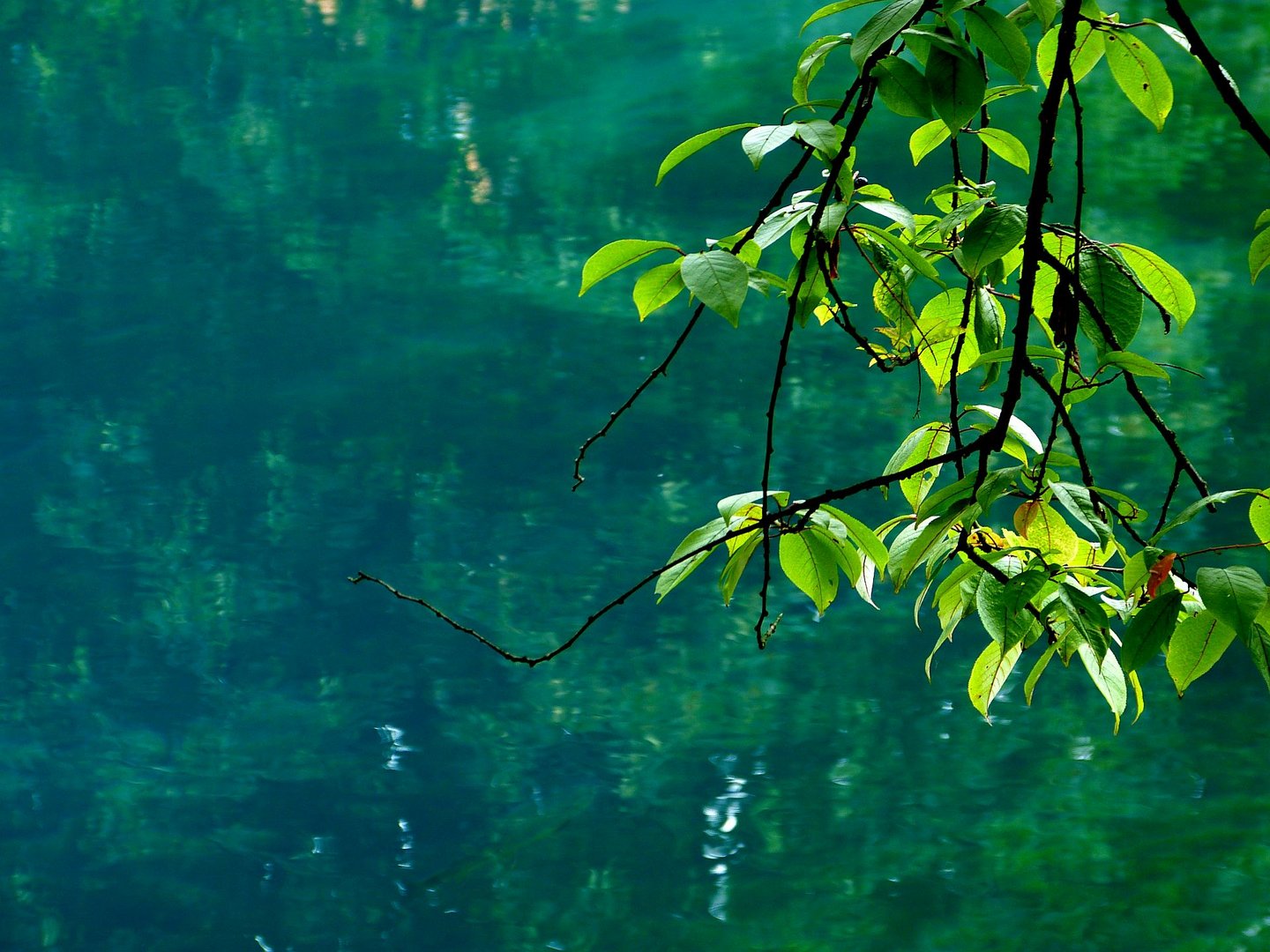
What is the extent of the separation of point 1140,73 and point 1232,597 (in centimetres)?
34

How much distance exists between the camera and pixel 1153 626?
0.62 metres

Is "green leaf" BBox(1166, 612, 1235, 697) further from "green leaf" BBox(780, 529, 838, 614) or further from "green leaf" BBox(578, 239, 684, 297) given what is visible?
"green leaf" BBox(578, 239, 684, 297)

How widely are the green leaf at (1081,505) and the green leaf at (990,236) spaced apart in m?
0.13

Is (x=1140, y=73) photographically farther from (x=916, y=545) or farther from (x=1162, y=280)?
(x=916, y=545)

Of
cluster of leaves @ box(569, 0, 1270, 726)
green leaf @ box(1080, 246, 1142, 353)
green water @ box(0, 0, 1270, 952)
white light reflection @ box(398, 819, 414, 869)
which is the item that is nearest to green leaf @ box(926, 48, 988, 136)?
cluster of leaves @ box(569, 0, 1270, 726)

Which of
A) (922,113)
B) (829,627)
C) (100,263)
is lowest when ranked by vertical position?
(829,627)

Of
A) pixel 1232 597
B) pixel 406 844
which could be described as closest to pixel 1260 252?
pixel 1232 597

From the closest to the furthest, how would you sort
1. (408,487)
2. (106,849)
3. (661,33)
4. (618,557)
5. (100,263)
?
1. (106,849)
2. (618,557)
3. (408,487)
4. (100,263)
5. (661,33)

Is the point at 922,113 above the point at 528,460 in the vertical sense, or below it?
above

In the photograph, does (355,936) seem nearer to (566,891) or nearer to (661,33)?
(566,891)

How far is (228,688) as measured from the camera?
83.4 inches

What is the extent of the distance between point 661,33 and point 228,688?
2.55 metres

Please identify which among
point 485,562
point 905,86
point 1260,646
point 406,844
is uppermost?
point 905,86

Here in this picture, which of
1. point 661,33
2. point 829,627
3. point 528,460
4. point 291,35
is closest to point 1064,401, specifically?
point 829,627
